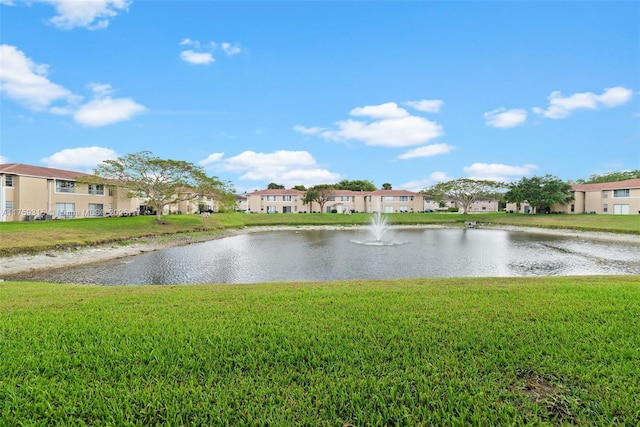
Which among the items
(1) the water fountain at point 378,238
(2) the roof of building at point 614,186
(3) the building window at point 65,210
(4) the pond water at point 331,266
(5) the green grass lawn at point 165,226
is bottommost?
(4) the pond water at point 331,266

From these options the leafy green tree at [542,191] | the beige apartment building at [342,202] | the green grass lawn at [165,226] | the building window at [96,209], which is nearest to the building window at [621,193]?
the leafy green tree at [542,191]

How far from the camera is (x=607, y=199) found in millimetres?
57031

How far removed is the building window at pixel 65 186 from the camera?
37.7m

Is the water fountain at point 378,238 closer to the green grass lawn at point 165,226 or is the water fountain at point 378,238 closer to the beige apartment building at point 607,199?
the green grass lawn at point 165,226

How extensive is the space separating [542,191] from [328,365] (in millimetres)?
69786

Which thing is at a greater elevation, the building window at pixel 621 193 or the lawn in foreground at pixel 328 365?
the building window at pixel 621 193

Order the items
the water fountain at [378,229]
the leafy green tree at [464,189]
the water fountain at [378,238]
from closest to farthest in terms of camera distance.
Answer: the water fountain at [378,238] → the water fountain at [378,229] → the leafy green tree at [464,189]

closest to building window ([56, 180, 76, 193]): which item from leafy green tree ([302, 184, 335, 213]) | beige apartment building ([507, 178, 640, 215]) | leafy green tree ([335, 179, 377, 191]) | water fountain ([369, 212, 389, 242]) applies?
water fountain ([369, 212, 389, 242])

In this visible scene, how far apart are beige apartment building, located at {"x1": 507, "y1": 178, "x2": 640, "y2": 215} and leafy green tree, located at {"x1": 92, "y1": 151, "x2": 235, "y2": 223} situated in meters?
61.6

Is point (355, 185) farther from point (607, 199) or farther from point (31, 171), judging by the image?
point (31, 171)

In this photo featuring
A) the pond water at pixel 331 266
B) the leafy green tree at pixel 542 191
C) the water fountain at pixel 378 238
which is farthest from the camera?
the leafy green tree at pixel 542 191

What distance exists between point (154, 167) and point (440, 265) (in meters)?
32.7

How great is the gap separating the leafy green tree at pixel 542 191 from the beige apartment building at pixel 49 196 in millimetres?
66353

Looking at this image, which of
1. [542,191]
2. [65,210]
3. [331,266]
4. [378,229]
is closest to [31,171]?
[65,210]
